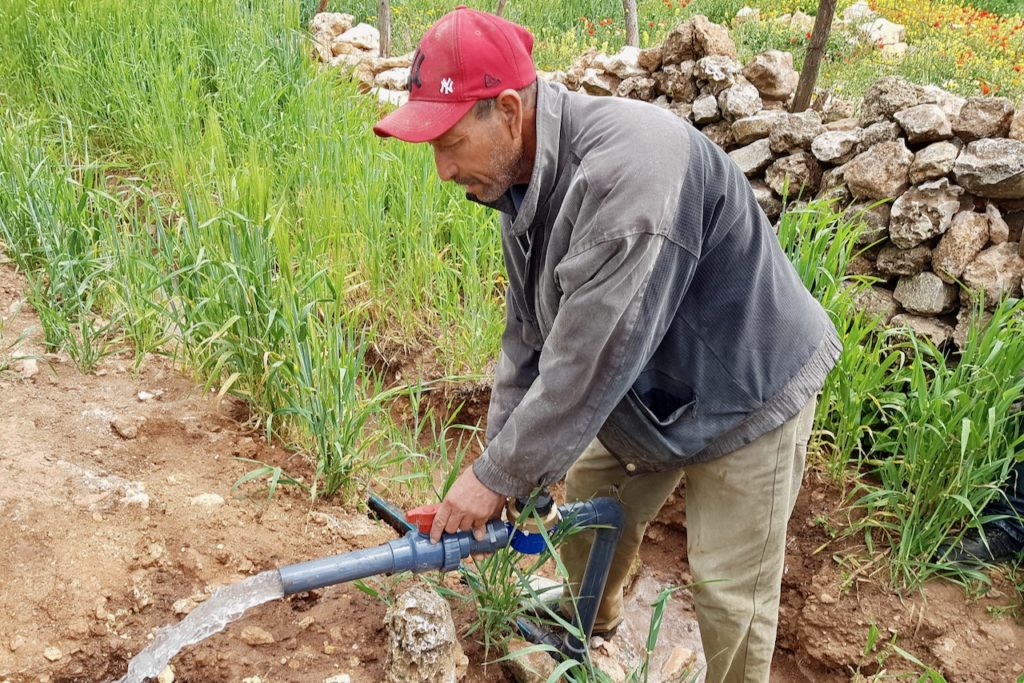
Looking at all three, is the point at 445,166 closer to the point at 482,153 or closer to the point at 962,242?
the point at 482,153

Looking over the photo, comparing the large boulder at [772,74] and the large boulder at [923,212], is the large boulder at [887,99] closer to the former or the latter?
the large boulder at [923,212]

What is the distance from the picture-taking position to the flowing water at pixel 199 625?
5.42 feet

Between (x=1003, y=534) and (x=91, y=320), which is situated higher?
(x=91, y=320)

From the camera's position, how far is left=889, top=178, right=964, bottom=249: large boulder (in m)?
3.24

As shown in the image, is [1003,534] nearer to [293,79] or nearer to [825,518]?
[825,518]

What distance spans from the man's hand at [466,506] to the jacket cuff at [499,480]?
0.7 inches

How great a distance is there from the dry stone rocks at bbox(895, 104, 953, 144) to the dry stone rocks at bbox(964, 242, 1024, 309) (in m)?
0.53

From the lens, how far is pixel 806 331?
179cm

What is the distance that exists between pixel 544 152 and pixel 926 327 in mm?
2344

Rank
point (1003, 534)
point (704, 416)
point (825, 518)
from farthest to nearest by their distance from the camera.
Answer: point (825, 518)
point (1003, 534)
point (704, 416)

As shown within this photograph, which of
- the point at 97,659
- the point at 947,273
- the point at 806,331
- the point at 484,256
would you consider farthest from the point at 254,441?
the point at 947,273

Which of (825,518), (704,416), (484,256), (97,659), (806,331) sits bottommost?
(825,518)

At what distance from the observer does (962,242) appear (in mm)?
3162

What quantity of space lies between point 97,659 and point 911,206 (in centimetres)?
→ 315
